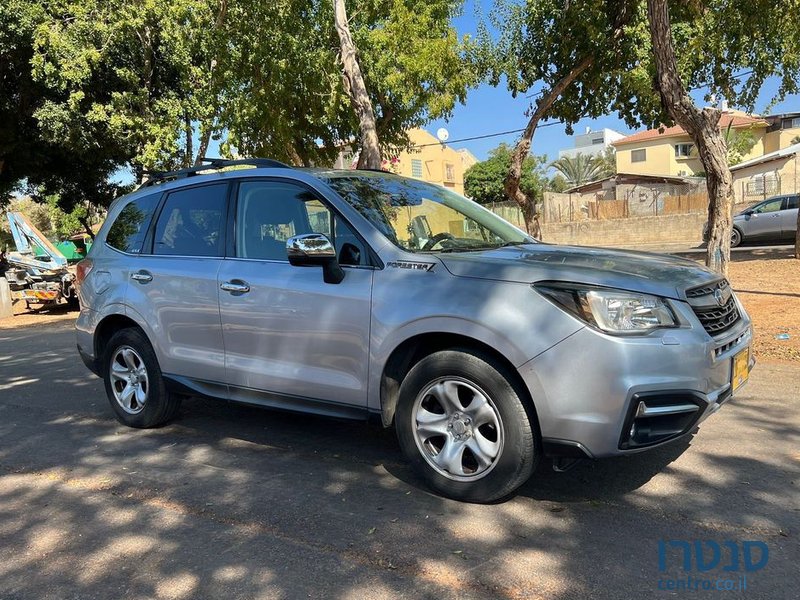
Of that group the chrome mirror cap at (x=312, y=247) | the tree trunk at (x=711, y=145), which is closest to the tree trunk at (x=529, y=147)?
the tree trunk at (x=711, y=145)

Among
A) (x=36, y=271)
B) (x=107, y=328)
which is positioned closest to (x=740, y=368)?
(x=107, y=328)

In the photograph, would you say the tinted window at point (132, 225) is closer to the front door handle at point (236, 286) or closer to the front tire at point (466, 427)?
the front door handle at point (236, 286)

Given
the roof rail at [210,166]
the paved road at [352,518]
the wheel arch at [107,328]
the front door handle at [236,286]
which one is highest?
the roof rail at [210,166]

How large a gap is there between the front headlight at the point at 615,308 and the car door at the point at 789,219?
18.8 metres

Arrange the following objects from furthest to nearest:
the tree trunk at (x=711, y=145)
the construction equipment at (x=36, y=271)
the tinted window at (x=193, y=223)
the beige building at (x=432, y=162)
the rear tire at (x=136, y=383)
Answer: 1. the beige building at (x=432, y=162)
2. the construction equipment at (x=36, y=271)
3. the tree trunk at (x=711, y=145)
4. the rear tire at (x=136, y=383)
5. the tinted window at (x=193, y=223)

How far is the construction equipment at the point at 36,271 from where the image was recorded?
15062 millimetres

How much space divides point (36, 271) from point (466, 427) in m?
14.9

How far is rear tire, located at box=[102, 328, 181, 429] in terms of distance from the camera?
16.4 feet

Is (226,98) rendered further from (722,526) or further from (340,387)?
(722,526)

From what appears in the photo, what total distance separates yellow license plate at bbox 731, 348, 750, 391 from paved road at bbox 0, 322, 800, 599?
0.60m

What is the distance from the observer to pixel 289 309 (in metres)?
4.00

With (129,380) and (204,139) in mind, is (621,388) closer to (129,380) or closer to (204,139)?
(129,380)

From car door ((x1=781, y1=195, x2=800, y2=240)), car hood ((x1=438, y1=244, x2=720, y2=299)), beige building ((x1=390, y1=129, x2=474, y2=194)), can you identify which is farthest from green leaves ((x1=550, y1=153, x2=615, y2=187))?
car hood ((x1=438, y1=244, x2=720, y2=299))

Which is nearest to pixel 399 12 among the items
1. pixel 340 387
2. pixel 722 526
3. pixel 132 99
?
pixel 132 99
